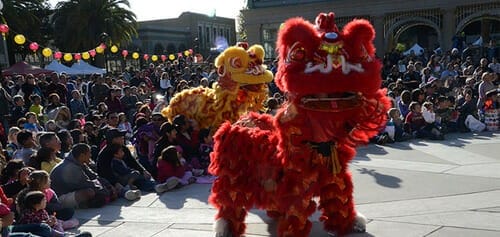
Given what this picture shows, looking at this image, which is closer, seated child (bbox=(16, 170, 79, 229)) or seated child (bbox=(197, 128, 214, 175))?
seated child (bbox=(16, 170, 79, 229))

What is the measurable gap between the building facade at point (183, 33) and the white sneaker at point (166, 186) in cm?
3797

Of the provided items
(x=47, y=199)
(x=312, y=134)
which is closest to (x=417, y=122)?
(x=312, y=134)

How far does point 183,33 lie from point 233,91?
154ft

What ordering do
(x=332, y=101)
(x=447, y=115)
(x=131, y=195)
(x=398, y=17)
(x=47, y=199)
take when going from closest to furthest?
(x=332, y=101) → (x=47, y=199) → (x=131, y=195) → (x=447, y=115) → (x=398, y=17)

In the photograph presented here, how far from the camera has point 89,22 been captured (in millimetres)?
30188

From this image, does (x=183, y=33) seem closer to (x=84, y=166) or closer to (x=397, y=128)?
(x=397, y=128)

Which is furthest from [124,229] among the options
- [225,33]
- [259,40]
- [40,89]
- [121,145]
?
[225,33]

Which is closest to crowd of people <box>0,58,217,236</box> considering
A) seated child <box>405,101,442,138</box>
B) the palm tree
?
seated child <box>405,101,442,138</box>

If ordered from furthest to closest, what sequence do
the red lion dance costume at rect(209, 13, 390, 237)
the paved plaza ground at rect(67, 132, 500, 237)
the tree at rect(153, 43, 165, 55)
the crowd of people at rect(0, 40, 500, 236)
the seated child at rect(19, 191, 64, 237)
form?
the tree at rect(153, 43, 165, 55) < the crowd of people at rect(0, 40, 500, 236) < the paved plaza ground at rect(67, 132, 500, 237) < the seated child at rect(19, 191, 64, 237) < the red lion dance costume at rect(209, 13, 390, 237)

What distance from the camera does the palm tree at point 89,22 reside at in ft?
97.8

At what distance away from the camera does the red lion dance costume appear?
392 centimetres

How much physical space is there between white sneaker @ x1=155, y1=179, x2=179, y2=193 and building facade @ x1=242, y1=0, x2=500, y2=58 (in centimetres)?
2098

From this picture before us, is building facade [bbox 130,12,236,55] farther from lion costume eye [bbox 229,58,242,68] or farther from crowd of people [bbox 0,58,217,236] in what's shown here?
lion costume eye [bbox 229,58,242,68]

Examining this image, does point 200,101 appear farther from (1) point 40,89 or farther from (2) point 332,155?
(1) point 40,89
